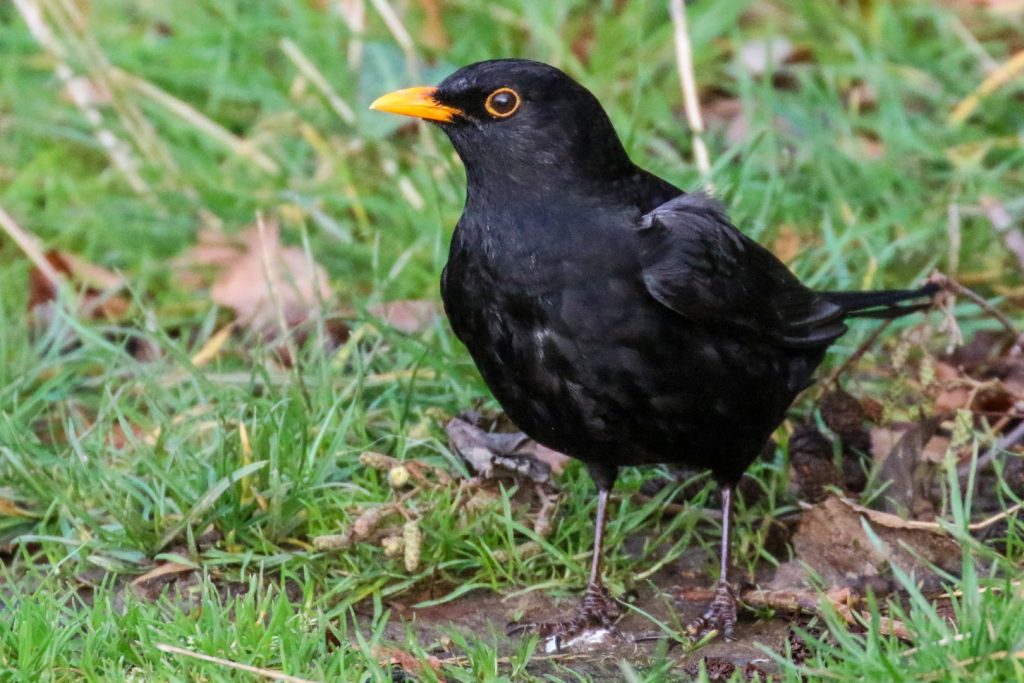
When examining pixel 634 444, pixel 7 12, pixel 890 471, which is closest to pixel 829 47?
pixel 890 471

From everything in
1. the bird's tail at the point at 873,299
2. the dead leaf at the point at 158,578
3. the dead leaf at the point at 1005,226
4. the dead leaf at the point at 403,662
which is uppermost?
the dead leaf at the point at 1005,226

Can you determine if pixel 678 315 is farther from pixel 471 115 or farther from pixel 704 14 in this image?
pixel 704 14

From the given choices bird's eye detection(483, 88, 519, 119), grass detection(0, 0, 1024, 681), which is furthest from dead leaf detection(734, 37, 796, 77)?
bird's eye detection(483, 88, 519, 119)

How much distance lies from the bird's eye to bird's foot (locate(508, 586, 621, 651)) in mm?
1340

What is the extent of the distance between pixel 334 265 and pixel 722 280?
2.33 m

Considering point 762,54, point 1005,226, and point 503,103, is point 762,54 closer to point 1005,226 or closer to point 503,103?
point 1005,226

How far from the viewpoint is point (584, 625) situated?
13.4 feet

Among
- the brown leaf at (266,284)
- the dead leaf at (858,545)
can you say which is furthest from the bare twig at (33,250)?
the dead leaf at (858,545)

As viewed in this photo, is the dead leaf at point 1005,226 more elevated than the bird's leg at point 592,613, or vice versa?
the dead leaf at point 1005,226

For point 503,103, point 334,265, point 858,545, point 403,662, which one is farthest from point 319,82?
point 403,662

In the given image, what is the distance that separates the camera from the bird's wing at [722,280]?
155 inches

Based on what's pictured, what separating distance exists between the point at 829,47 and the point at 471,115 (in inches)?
132

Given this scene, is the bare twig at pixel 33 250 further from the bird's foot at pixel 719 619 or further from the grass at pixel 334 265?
the bird's foot at pixel 719 619

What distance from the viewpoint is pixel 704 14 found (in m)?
7.10
